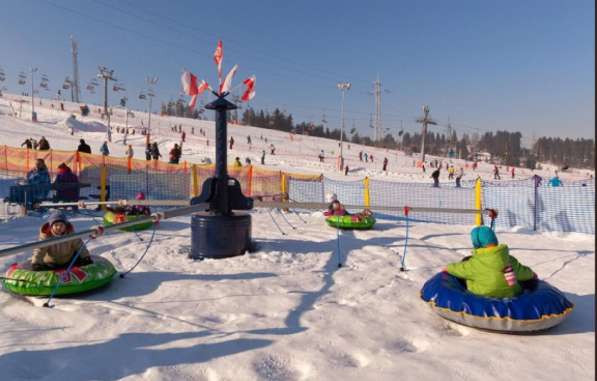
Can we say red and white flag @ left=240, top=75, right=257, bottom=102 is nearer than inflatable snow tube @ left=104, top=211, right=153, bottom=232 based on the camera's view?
Yes

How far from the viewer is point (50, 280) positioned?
5066 mm

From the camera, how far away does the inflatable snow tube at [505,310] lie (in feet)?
14.0

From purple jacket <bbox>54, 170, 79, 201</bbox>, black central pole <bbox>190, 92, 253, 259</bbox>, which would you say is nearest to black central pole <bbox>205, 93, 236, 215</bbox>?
black central pole <bbox>190, 92, 253, 259</bbox>

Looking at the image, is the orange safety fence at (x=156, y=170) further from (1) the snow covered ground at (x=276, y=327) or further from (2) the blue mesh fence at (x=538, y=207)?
(1) the snow covered ground at (x=276, y=327)

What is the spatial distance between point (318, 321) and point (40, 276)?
11.3 ft

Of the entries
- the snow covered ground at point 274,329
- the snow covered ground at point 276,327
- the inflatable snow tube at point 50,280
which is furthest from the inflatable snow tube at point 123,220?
→ the inflatable snow tube at point 50,280

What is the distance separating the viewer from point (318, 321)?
15.3 ft

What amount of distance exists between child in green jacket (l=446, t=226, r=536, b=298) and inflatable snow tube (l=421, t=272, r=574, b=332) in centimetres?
13

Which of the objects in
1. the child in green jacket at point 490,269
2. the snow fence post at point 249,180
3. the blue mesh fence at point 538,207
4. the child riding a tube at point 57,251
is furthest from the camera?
the snow fence post at point 249,180

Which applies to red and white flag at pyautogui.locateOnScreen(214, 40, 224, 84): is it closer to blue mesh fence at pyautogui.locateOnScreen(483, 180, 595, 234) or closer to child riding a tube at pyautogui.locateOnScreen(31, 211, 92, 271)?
child riding a tube at pyautogui.locateOnScreen(31, 211, 92, 271)

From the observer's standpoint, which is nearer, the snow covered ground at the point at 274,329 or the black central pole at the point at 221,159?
the snow covered ground at the point at 274,329

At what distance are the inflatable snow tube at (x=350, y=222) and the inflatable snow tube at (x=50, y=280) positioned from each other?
20.2 ft

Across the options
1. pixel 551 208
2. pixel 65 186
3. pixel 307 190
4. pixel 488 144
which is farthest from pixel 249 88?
pixel 488 144

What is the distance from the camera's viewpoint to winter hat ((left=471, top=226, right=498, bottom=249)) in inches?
184
